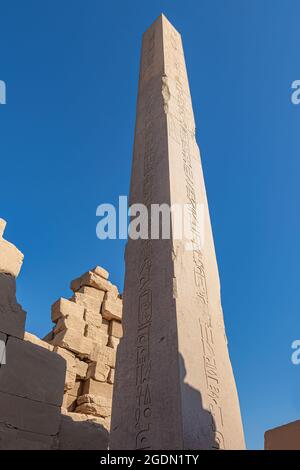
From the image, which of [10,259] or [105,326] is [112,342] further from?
[10,259]

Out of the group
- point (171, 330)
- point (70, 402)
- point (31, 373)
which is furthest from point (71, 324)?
point (171, 330)

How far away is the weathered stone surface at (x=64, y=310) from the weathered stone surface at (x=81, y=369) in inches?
33.2

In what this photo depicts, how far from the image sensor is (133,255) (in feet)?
12.8

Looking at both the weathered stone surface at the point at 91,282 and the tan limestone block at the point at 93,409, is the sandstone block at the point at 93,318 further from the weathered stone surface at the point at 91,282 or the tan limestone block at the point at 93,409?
the tan limestone block at the point at 93,409

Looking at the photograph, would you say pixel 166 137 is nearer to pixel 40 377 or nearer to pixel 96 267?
pixel 40 377

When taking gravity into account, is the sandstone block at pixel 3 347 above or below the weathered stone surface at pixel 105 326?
below

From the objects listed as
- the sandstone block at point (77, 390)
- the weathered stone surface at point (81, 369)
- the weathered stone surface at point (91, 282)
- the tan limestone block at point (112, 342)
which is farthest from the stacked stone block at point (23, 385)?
the weathered stone surface at point (91, 282)

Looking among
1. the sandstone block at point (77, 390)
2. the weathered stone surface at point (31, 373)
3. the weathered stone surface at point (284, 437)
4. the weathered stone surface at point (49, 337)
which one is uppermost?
the weathered stone surface at point (49, 337)

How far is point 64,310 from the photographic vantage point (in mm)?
7914

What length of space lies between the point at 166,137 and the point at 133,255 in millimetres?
1314

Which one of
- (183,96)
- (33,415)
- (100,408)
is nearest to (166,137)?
(183,96)

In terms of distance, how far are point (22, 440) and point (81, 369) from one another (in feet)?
14.9

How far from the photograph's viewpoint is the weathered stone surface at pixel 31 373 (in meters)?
3.35

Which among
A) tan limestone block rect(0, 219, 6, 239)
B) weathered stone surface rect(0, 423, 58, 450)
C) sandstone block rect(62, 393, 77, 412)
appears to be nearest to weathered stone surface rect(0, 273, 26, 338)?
weathered stone surface rect(0, 423, 58, 450)
